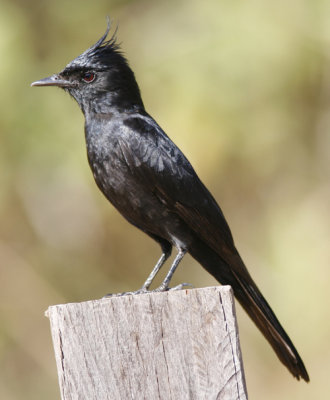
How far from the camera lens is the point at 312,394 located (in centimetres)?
683

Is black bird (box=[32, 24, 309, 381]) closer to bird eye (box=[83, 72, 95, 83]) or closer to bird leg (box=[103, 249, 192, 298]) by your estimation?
bird leg (box=[103, 249, 192, 298])

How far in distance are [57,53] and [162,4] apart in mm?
1175

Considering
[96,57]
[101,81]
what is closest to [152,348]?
[101,81]

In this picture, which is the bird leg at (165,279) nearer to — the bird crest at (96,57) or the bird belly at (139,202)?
the bird belly at (139,202)

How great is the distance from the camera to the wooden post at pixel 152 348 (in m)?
2.75

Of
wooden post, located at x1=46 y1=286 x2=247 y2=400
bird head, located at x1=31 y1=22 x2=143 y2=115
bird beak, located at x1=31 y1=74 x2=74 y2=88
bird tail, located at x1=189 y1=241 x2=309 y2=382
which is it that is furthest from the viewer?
bird beak, located at x1=31 y1=74 x2=74 y2=88

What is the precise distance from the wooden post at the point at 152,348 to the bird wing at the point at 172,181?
1426 mm

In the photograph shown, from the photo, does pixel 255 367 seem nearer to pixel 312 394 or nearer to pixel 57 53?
pixel 312 394

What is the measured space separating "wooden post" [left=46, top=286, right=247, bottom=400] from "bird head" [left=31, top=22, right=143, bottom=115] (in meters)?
1.96

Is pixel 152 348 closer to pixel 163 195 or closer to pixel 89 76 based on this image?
pixel 163 195

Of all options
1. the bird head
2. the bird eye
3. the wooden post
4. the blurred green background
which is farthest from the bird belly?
the blurred green background

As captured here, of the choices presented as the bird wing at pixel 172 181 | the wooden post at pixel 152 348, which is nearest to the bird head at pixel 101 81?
the bird wing at pixel 172 181

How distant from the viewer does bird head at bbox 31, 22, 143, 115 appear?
457 centimetres

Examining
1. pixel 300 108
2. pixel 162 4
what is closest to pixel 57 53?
pixel 162 4
